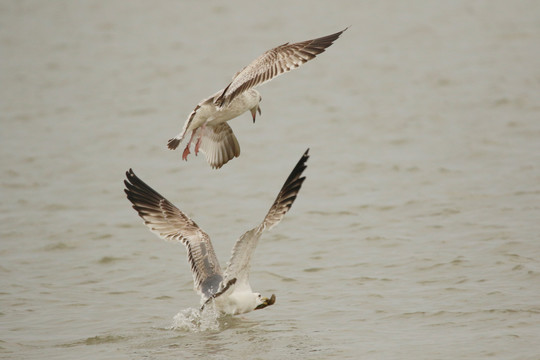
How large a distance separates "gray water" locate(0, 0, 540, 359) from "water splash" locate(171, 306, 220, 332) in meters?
0.03

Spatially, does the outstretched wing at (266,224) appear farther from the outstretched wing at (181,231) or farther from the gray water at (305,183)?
the gray water at (305,183)

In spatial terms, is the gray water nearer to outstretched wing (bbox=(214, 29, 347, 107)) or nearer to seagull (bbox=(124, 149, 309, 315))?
seagull (bbox=(124, 149, 309, 315))

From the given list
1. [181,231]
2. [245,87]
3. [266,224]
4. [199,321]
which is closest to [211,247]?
Result: [181,231]

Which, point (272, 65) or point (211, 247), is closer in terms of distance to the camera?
point (272, 65)

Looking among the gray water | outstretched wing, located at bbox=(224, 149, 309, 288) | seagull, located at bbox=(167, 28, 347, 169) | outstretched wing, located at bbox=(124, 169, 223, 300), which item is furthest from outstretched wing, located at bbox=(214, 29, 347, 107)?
the gray water

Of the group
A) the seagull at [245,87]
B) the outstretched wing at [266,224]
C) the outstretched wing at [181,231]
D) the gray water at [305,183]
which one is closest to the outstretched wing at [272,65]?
the seagull at [245,87]

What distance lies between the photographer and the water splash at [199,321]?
8688mm

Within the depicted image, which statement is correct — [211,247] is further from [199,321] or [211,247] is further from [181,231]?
[199,321]

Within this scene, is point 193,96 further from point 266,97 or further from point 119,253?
point 119,253

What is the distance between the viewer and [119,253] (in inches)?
456

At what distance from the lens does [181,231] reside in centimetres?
909

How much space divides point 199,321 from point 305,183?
5902 mm

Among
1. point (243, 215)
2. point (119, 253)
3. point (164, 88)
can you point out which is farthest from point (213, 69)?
point (119, 253)

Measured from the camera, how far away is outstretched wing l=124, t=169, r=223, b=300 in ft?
28.6
